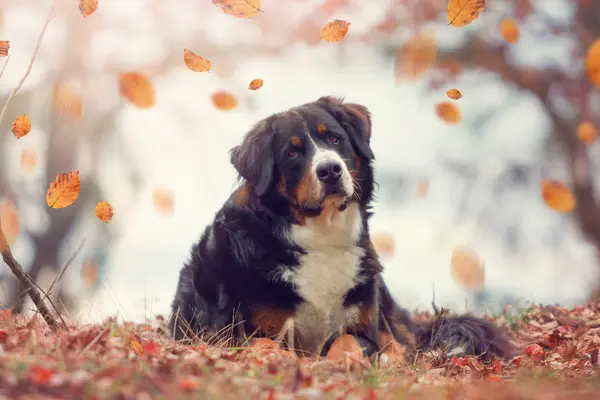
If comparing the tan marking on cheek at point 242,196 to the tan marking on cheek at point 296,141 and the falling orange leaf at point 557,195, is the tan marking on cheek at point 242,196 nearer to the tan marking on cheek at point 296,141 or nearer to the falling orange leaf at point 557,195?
the tan marking on cheek at point 296,141

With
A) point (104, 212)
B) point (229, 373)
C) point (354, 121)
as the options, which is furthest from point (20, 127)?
point (229, 373)

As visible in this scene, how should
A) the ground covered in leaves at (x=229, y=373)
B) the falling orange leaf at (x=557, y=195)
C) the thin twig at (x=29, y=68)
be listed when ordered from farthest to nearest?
the falling orange leaf at (x=557, y=195), the thin twig at (x=29, y=68), the ground covered in leaves at (x=229, y=373)

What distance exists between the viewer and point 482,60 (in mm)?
9500

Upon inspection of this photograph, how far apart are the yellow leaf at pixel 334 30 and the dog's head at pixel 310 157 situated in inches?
43.3

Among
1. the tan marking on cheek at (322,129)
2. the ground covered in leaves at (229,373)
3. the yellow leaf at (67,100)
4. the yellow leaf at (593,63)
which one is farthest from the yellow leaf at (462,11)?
the yellow leaf at (67,100)

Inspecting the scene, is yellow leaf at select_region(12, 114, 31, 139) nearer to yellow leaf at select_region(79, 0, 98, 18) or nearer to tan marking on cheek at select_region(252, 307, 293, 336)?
yellow leaf at select_region(79, 0, 98, 18)

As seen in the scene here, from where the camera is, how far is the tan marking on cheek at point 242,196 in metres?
5.23

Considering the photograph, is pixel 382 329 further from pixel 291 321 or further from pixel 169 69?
pixel 169 69

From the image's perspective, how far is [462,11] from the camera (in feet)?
20.6

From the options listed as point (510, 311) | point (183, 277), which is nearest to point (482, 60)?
point (510, 311)

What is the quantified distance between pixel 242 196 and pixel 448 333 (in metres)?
2.09

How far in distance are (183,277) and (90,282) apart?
380 centimetres

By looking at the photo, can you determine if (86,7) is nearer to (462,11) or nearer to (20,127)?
(20,127)

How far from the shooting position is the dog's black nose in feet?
15.4
